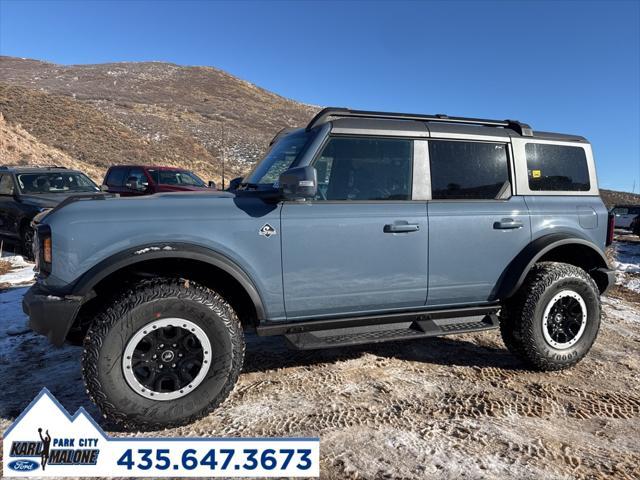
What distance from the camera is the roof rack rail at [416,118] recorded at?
11.3 ft

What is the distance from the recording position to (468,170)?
12.2ft

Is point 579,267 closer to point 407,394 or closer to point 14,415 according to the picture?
point 407,394

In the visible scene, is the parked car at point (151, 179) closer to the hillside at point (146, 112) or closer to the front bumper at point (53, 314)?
the hillside at point (146, 112)

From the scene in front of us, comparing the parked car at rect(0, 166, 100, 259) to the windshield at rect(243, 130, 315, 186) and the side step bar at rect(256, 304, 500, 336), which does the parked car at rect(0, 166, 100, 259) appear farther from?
the side step bar at rect(256, 304, 500, 336)

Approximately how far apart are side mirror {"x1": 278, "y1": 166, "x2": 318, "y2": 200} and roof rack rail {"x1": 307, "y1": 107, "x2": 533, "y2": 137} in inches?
24.2

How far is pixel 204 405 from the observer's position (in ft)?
9.41

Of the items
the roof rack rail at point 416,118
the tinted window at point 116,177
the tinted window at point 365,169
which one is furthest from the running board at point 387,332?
the tinted window at point 116,177

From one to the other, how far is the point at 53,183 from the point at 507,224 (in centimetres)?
900

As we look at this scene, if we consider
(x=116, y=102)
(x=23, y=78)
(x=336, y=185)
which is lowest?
(x=336, y=185)

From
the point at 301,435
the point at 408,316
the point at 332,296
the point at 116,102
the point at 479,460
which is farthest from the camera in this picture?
the point at 116,102

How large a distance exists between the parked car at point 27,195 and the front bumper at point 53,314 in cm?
613

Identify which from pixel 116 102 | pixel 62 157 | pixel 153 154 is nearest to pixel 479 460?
pixel 62 157

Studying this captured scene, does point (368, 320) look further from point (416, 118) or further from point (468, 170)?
point (416, 118)

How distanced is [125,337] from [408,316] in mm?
2036
